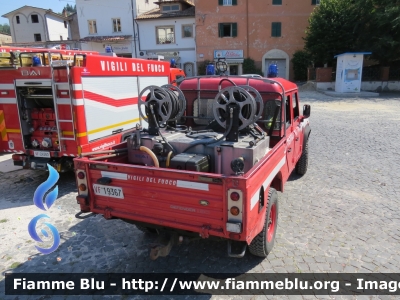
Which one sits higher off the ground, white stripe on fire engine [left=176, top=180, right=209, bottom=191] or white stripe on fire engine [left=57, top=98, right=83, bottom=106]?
white stripe on fire engine [left=57, top=98, right=83, bottom=106]

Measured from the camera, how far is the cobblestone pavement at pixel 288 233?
3.81 meters

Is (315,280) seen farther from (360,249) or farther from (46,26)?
(46,26)

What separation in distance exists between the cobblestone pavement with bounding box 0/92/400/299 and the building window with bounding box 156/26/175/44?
27.2m

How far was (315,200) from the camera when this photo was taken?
217 inches

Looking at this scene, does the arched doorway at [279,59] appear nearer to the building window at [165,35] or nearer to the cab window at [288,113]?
the building window at [165,35]

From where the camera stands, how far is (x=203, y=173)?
9.84 feet

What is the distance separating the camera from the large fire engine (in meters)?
6.03

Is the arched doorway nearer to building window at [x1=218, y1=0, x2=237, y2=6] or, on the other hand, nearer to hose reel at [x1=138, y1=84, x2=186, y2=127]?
building window at [x1=218, y1=0, x2=237, y2=6]

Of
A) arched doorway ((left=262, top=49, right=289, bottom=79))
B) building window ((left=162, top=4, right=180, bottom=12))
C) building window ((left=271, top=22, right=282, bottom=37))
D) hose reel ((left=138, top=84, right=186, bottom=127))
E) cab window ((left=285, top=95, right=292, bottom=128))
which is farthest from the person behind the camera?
building window ((left=162, top=4, right=180, bottom=12))

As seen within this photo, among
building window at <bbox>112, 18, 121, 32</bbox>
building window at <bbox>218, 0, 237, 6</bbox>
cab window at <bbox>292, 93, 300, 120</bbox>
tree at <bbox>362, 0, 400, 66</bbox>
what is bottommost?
cab window at <bbox>292, 93, 300, 120</bbox>

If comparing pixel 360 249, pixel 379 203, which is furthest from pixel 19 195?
pixel 379 203

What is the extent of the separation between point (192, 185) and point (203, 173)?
0.18m

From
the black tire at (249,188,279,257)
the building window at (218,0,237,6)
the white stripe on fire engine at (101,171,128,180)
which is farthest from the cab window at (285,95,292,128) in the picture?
the building window at (218,0,237,6)

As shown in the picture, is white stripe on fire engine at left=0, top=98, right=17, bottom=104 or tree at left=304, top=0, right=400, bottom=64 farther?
tree at left=304, top=0, right=400, bottom=64
